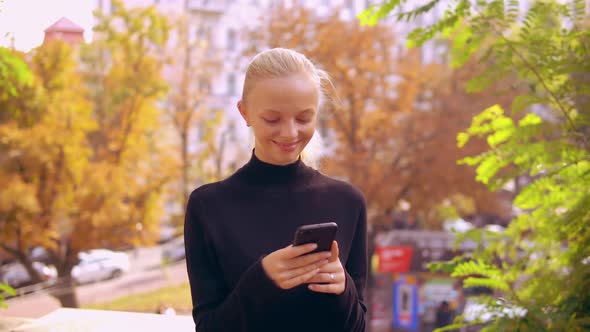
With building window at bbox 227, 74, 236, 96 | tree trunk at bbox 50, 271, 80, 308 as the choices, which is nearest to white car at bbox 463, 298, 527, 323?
tree trunk at bbox 50, 271, 80, 308

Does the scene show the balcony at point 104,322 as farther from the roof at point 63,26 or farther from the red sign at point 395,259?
the red sign at point 395,259

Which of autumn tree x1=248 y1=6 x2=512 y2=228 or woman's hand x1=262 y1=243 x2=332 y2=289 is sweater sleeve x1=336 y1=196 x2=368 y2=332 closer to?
woman's hand x1=262 y1=243 x2=332 y2=289

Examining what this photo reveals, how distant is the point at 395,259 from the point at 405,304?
1.19 metres

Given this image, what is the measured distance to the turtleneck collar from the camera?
5.08ft

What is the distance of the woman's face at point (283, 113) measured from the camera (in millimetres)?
1447

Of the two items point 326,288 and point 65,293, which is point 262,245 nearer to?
point 326,288

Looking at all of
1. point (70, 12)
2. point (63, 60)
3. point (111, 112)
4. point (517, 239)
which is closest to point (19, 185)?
point (63, 60)

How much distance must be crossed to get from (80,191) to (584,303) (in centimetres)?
1391

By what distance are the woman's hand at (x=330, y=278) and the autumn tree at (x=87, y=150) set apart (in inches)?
446

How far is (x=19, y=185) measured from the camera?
1354 cm

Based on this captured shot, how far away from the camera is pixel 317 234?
1.25 metres

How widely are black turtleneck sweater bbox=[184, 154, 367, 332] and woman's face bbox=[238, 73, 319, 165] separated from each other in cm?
7

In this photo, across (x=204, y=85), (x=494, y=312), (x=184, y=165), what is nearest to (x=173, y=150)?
(x=184, y=165)

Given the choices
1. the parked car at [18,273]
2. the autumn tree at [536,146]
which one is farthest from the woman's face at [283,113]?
the parked car at [18,273]
